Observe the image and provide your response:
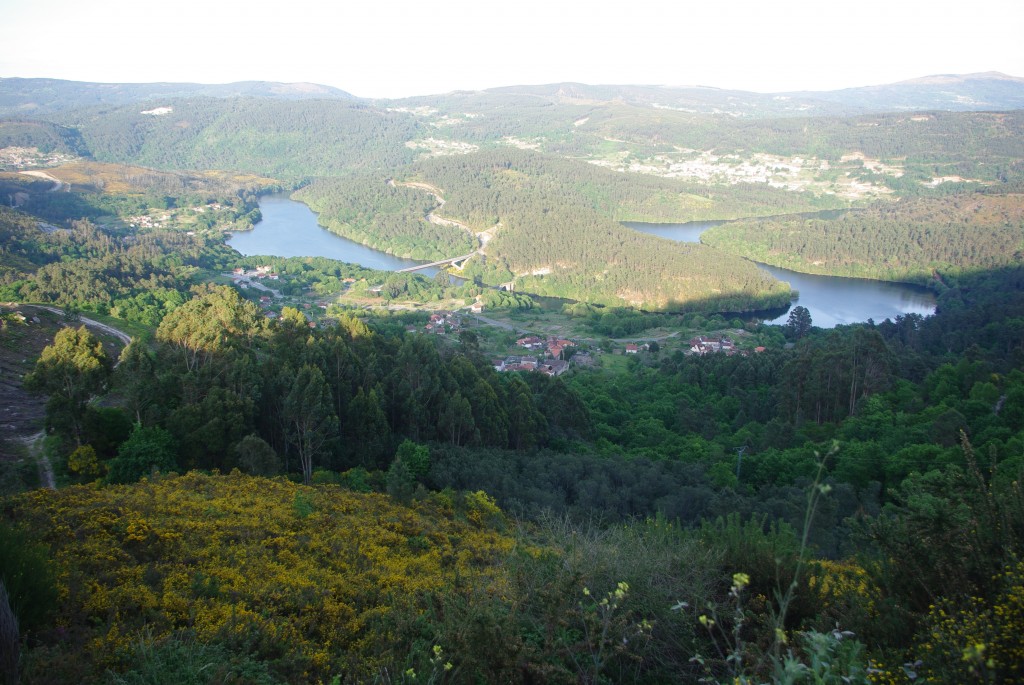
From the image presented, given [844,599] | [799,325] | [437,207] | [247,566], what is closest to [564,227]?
[437,207]

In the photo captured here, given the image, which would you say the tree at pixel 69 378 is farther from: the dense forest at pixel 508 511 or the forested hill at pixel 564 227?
the forested hill at pixel 564 227

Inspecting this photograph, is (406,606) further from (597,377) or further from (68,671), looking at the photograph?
(597,377)

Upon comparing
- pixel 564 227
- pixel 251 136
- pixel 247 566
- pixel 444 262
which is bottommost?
pixel 444 262

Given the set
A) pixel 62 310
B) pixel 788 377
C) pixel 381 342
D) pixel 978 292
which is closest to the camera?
pixel 381 342

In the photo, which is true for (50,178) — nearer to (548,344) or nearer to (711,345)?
(548,344)

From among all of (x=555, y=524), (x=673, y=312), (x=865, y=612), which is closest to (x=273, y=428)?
(x=555, y=524)

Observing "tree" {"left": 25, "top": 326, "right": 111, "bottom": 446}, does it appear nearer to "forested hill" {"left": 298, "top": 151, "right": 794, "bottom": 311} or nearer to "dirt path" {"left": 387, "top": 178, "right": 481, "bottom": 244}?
"forested hill" {"left": 298, "top": 151, "right": 794, "bottom": 311}

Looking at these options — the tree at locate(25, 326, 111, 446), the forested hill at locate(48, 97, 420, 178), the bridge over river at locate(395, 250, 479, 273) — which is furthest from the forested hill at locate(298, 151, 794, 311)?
the tree at locate(25, 326, 111, 446)
